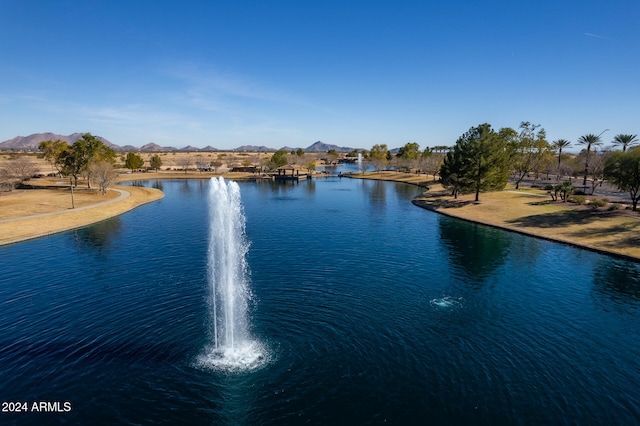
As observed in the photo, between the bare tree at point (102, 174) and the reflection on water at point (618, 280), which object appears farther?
the bare tree at point (102, 174)

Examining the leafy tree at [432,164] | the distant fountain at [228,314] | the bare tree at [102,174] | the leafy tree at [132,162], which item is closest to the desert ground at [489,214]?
the bare tree at [102,174]

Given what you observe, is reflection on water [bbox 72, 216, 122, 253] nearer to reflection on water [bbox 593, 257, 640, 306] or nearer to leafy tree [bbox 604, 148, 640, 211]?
reflection on water [bbox 593, 257, 640, 306]

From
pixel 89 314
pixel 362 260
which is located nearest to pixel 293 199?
pixel 362 260

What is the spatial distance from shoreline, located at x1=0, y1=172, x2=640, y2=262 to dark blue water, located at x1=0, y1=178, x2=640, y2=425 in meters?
5.26

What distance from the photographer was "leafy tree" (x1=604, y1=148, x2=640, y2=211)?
59216 mm

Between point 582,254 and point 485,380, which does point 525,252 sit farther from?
point 485,380

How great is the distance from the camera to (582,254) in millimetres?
48031

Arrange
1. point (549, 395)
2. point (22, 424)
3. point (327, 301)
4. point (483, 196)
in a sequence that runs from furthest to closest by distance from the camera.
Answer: point (483, 196) < point (327, 301) < point (549, 395) < point (22, 424)

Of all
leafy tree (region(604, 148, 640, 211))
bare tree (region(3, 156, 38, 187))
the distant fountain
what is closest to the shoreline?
leafy tree (region(604, 148, 640, 211))

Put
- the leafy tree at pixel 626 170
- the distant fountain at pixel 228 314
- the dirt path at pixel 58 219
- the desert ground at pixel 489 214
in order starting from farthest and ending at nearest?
1. the leafy tree at pixel 626 170
2. the dirt path at pixel 58 219
3. the desert ground at pixel 489 214
4. the distant fountain at pixel 228 314

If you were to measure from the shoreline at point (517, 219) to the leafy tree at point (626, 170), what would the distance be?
19.8 feet

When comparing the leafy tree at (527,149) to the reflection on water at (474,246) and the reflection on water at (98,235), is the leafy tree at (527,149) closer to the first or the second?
the reflection on water at (474,246)

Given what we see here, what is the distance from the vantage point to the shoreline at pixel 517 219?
51.6 metres

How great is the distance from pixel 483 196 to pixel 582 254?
1722 inches
